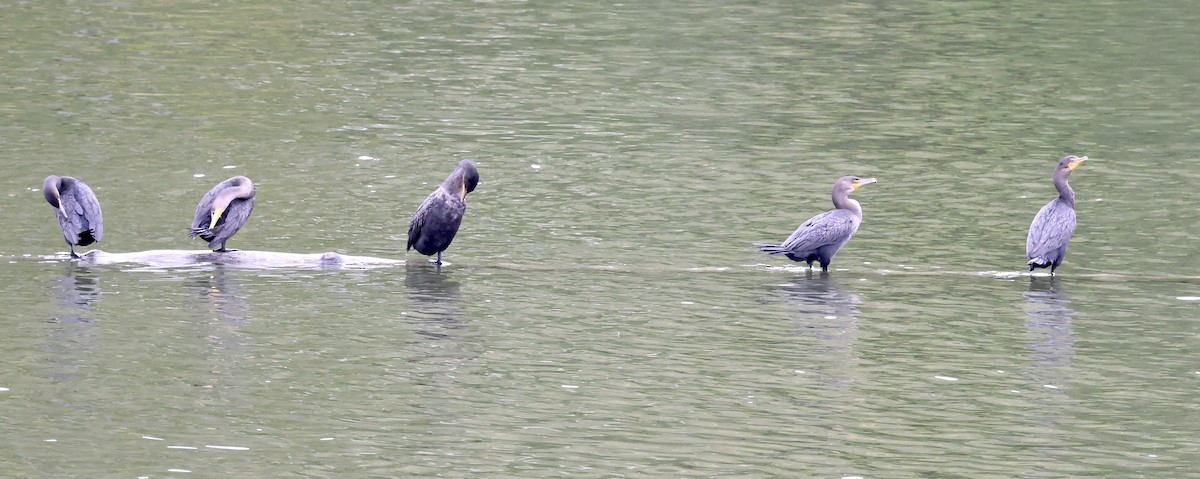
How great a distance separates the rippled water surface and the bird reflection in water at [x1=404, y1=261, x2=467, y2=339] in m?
0.04

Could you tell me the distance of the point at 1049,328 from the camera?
13.8m

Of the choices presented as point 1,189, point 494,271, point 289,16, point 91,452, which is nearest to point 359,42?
point 289,16

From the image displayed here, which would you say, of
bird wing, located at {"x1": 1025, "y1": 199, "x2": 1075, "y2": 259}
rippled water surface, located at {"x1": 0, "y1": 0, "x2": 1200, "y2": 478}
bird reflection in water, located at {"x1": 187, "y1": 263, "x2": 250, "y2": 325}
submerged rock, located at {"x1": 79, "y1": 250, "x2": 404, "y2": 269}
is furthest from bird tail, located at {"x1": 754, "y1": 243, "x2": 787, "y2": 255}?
bird reflection in water, located at {"x1": 187, "y1": 263, "x2": 250, "y2": 325}

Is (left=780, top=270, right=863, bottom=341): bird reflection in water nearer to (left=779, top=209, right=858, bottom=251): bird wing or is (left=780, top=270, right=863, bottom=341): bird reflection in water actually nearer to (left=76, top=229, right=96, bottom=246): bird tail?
(left=779, top=209, right=858, bottom=251): bird wing

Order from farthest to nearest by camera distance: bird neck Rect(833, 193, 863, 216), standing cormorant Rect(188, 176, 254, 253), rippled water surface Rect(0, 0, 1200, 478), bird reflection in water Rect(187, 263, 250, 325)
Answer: bird neck Rect(833, 193, 863, 216) < standing cormorant Rect(188, 176, 254, 253) < bird reflection in water Rect(187, 263, 250, 325) < rippled water surface Rect(0, 0, 1200, 478)

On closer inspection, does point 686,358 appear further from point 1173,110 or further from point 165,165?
point 1173,110

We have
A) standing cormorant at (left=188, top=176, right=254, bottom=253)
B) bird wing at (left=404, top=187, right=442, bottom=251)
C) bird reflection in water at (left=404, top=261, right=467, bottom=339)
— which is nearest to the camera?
bird reflection in water at (left=404, top=261, right=467, bottom=339)

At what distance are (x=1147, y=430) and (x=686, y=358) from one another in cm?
329

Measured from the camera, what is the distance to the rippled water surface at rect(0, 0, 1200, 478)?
10953mm

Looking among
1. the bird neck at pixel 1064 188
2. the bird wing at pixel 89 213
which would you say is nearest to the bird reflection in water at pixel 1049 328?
the bird neck at pixel 1064 188

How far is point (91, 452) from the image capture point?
10430mm

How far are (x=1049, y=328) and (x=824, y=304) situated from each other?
1848 millimetres

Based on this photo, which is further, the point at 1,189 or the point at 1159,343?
the point at 1,189

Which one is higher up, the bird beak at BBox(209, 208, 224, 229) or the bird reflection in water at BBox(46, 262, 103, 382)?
the bird beak at BBox(209, 208, 224, 229)
